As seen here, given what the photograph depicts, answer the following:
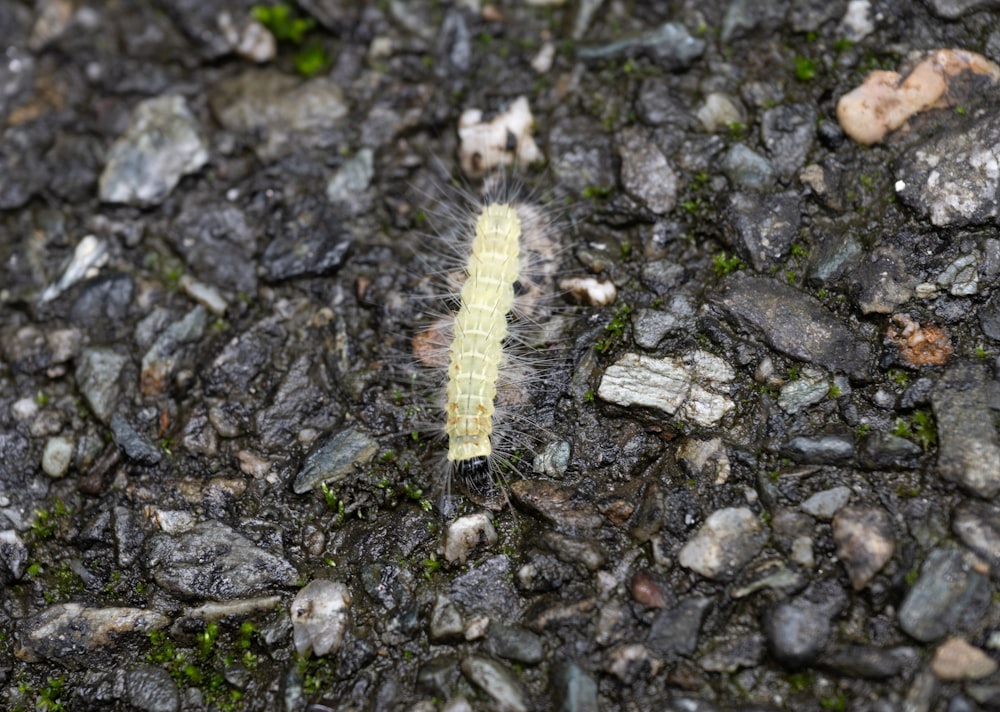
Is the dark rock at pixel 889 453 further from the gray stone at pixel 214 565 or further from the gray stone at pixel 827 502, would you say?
the gray stone at pixel 214 565

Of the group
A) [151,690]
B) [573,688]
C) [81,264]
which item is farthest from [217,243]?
Answer: [573,688]

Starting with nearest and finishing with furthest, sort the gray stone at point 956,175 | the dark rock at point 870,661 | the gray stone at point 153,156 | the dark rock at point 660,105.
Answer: the dark rock at point 870,661, the gray stone at point 956,175, the dark rock at point 660,105, the gray stone at point 153,156

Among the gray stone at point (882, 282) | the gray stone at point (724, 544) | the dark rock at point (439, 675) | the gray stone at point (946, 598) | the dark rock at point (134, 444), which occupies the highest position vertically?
the gray stone at point (882, 282)

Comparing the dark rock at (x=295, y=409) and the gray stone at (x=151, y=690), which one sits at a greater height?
the dark rock at (x=295, y=409)

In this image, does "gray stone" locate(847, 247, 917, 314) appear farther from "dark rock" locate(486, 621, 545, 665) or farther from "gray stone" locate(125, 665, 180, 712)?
"gray stone" locate(125, 665, 180, 712)

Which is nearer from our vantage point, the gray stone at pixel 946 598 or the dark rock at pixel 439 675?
the gray stone at pixel 946 598

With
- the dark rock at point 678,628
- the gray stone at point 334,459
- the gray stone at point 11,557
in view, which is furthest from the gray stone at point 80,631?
the dark rock at point 678,628

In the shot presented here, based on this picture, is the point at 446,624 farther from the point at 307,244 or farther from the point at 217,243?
the point at 217,243

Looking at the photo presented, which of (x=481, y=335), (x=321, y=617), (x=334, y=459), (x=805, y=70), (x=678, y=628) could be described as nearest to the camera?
(x=678, y=628)

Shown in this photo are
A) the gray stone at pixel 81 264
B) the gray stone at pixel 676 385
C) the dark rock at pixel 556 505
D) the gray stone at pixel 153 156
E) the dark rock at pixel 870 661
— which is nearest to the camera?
the dark rock at pixel 870 661
